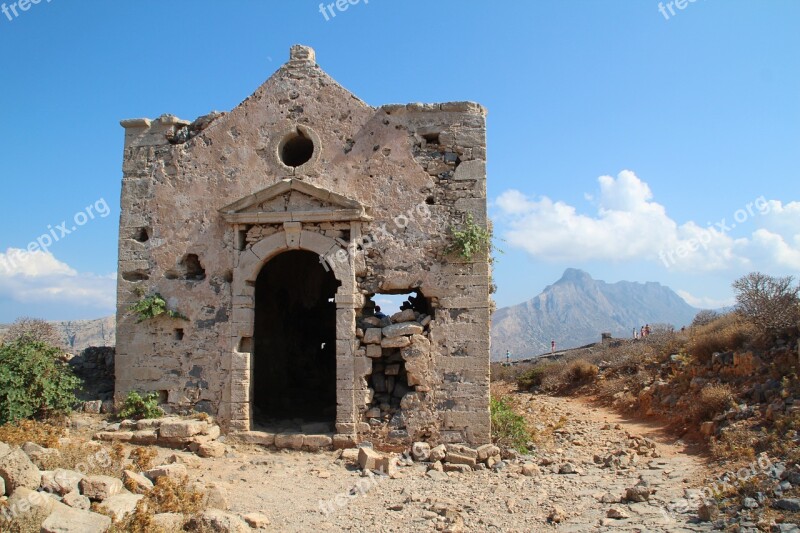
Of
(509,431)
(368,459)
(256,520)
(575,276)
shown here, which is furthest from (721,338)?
(575,276)

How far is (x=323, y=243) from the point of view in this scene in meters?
8.98

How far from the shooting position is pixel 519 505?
21.6ft

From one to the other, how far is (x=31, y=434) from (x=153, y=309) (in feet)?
8.14

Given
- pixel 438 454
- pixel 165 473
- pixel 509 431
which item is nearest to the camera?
pixel 165 473

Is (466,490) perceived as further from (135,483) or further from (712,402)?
(712,402)

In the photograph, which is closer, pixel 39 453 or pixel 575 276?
pixel 39 453

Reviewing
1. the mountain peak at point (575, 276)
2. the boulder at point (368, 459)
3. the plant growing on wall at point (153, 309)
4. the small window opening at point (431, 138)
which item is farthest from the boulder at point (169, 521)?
the mountain peak at point (575, 276)

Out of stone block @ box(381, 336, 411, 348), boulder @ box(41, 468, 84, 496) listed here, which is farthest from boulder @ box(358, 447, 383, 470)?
boulder @ box(41, 468, 84, 496)

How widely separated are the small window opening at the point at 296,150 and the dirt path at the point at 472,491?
4397mm

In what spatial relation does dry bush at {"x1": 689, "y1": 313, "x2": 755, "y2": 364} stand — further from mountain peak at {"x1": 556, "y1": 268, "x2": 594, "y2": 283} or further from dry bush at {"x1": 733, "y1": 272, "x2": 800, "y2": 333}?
mountain peak at {"x1": 556, "y1": 268, "x2": 594, "y2": 283}

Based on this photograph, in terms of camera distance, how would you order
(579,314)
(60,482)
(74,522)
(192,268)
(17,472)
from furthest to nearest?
1. (579,314)
2. (192,268)
3. (60,482)
4. (17,472)
5. (74,522)

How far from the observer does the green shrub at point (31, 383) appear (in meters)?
8.50

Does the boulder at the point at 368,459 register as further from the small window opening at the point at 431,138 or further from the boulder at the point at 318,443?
the small window opening at the point at 431,138

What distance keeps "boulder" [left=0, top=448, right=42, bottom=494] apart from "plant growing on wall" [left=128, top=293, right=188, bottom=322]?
4.00 metres
